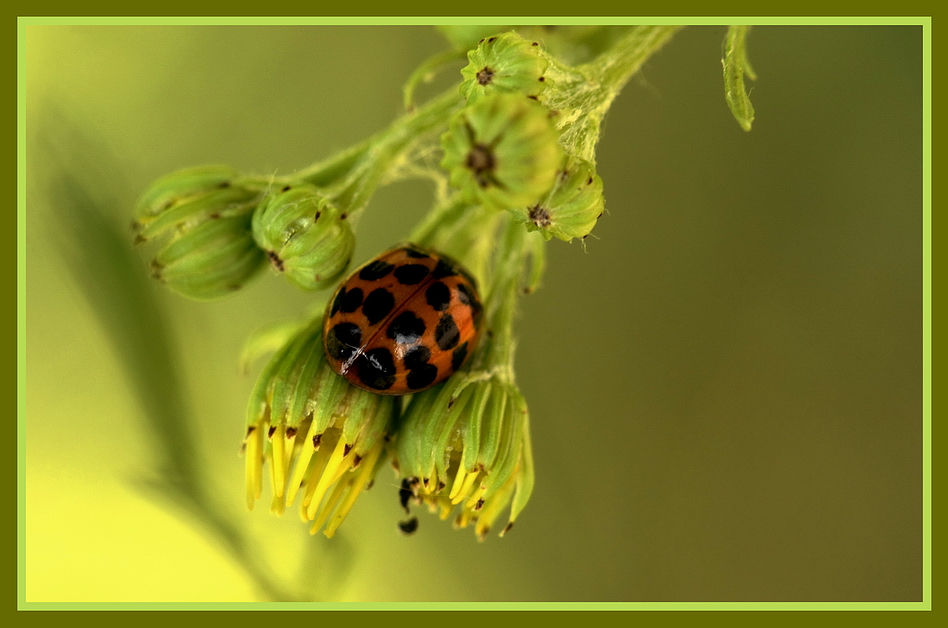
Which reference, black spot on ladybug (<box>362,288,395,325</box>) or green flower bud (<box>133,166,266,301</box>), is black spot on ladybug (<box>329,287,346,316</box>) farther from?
green flower bud (<box>133,166,266,301</box>)

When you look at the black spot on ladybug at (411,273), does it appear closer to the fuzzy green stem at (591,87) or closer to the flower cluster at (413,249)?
the flower cluster at (413,249)

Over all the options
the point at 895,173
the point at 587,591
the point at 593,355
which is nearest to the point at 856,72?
the point at 895,173

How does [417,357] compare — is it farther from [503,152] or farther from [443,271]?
[503,152]

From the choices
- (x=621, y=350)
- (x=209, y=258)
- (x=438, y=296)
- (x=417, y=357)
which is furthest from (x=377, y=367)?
(x=621, y=350)

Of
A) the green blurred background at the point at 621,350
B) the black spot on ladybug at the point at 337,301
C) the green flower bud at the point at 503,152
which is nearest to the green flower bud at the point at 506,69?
the green flower bud at the point at 503,152

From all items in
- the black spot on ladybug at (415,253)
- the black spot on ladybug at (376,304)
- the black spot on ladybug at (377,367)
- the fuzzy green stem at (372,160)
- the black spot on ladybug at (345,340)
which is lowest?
the black spot on ladybug at (377,367)

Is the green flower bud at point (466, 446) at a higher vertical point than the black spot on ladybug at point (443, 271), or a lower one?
lower

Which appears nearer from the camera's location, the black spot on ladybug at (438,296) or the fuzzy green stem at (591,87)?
the fuzzy green stem at (591,87)
